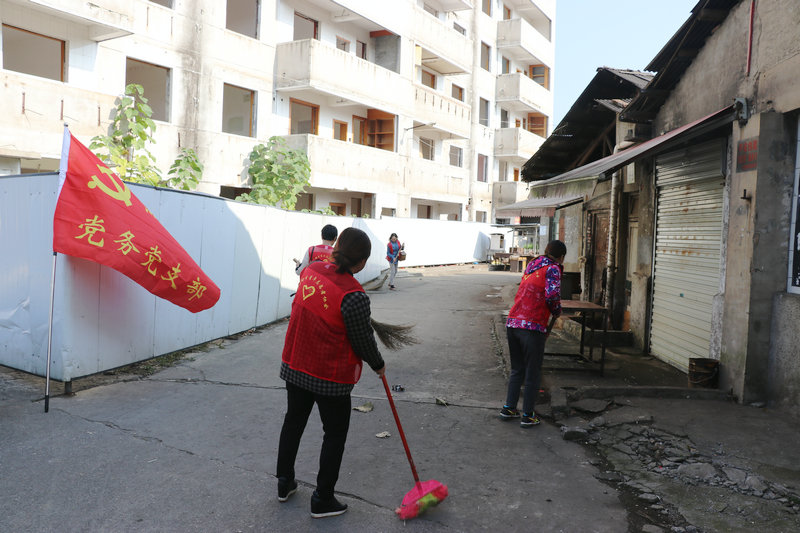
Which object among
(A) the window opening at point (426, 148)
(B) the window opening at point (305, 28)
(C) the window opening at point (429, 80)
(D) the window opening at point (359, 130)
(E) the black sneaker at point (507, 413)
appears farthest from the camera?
(C) the window opening at point (429, 80)

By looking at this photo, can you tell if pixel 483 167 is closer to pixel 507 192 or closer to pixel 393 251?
pixel 507 192

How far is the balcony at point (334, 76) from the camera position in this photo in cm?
1850

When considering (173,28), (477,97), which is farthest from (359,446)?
(477,97)

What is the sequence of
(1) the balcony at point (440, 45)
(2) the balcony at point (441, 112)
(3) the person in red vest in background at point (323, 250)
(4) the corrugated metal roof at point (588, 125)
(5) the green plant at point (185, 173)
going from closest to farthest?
(3) the person in red vest in background at point (323, 250) → (4) the corrugated metal roof at point (588, 125) → (5) the green plant at point (185, 173) → (1) the balcony at point (440, 45) → (2) the balcony at point (441, 112)

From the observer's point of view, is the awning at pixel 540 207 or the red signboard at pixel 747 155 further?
the awning at pixel 540 207

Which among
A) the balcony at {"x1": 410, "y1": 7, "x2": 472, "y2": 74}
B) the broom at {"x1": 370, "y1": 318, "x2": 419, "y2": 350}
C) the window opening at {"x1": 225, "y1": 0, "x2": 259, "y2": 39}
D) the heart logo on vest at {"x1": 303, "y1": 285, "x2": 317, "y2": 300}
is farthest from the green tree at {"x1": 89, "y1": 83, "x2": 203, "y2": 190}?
the balcony at {"x1": 410, "y1": 7, "x2": 472, "y2": 74}

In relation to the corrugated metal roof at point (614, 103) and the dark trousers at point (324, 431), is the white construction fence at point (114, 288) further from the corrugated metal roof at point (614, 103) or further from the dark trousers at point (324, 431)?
the corrugated metal roof at point (614, 103)

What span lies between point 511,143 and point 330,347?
98.3ft

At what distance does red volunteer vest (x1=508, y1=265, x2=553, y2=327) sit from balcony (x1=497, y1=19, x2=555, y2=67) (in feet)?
97.1

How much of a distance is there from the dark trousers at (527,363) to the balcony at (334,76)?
49.1ft

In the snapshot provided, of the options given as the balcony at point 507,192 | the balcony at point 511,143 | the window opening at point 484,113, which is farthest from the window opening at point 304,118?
the balcony at point 507,192

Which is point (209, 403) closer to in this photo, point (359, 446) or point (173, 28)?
point (359, 446)

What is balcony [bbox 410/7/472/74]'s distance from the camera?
2462 cm

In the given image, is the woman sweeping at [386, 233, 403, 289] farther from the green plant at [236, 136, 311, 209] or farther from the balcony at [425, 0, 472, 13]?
the balcony at [425, 0, 472, 13]
